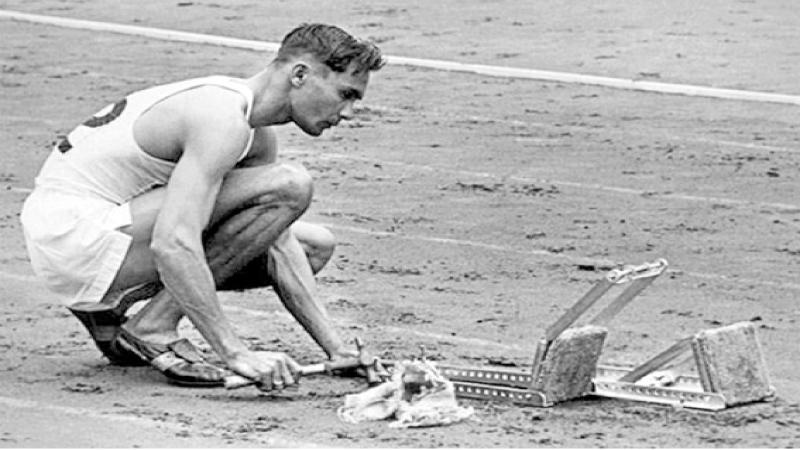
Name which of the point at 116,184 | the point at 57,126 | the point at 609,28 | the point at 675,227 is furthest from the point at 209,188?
the point at 609,28

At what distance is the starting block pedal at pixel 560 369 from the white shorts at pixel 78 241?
4.02ft

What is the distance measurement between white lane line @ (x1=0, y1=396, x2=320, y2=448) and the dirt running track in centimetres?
1

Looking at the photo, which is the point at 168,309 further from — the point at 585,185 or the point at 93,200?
the point at 585,185

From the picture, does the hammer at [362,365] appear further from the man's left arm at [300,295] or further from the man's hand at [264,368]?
the man's hand at [264,368]

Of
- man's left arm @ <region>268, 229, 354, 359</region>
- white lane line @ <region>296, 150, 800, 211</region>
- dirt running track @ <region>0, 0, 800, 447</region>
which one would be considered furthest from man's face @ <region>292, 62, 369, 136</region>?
white lane line @ <region>296, 150, 800, 211</region>

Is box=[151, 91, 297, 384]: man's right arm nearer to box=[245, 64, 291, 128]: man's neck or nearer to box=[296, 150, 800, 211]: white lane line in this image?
box=[245, 64, 291, 128]: man's neck

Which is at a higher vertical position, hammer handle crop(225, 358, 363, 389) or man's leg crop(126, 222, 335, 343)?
man's leg crop(126, 222, 335, 343)

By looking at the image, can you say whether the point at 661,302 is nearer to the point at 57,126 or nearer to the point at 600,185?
the point at 600,185

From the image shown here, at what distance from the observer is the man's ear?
24.5 feet

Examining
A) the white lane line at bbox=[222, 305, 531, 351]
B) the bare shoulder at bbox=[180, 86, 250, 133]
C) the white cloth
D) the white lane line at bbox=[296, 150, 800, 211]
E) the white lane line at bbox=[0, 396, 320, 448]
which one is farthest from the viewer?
the white lane line at bbox=[296, 150, 800, 211]

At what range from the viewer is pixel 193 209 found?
726cm

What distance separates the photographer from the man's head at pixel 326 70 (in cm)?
742

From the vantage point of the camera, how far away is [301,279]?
7801 mm

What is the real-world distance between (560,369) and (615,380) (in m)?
0.28
